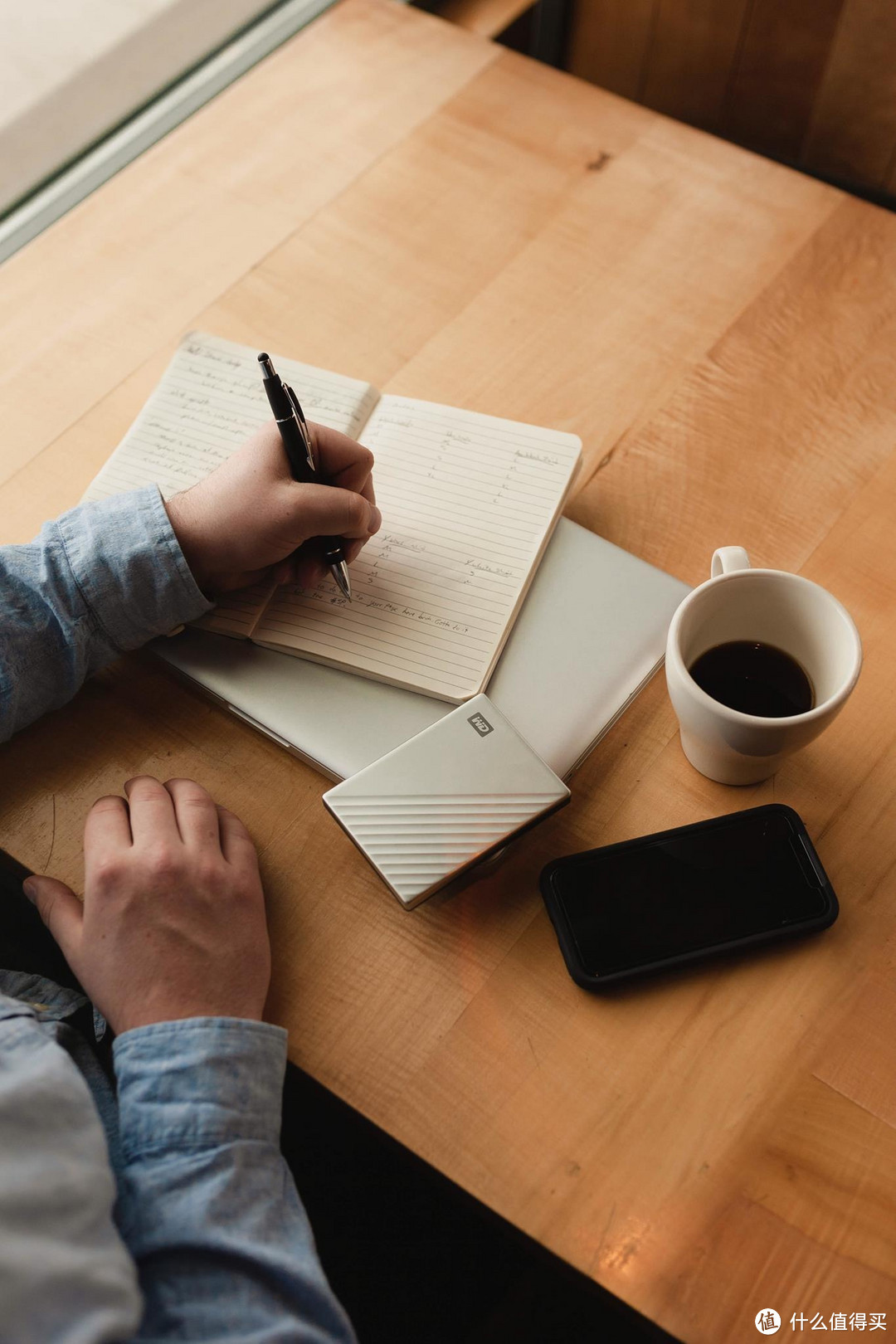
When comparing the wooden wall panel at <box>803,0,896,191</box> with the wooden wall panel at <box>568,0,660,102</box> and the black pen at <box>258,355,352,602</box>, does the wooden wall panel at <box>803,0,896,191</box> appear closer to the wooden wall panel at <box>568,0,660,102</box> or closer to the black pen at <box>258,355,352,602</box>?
the wooden wall panel at <box>568,0,660,102</box>

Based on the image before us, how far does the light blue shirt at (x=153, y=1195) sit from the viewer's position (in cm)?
47

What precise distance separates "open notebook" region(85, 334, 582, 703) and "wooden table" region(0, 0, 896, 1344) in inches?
1.9

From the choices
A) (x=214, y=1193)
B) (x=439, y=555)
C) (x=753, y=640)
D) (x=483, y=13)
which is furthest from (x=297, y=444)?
(x=483, y=13)

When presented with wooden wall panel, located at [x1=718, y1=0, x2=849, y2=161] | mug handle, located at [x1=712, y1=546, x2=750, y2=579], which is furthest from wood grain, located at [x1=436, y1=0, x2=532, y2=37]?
mug handle, located at [x1=712, y1=546, x2=750, y2=579]

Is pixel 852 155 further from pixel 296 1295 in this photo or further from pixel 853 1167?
pixel 296 1295

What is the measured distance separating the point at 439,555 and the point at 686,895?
30 cm

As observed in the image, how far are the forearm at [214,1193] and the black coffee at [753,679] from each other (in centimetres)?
34

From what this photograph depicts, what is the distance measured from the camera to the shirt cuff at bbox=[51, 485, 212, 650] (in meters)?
0.67

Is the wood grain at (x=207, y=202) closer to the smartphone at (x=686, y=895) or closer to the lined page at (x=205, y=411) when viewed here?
the lined page at (x=205, y=411)

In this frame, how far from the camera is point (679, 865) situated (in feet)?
1.99

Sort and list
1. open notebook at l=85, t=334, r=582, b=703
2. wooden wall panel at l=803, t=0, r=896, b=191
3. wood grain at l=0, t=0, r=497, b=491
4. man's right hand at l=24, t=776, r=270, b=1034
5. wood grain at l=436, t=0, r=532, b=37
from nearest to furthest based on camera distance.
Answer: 1. man's right hand at l=24, t=776, r=270, b=1034
2. open notebook at l=85, t=334, r=582, b=703
3. wood grain at l=0, t=0, r=497, b=491
4. wooden wall panel at l=803, t=0, r=896, b=191
5. wood grain at l=436, t=0, r=532, b=37

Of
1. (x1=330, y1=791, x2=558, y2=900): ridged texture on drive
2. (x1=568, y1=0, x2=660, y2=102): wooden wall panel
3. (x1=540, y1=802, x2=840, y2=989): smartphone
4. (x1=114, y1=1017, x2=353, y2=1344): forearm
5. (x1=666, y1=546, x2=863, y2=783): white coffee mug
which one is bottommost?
(x1=114, y1=1017, x2=353, y2=1344): forearm

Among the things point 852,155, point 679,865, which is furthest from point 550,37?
point 679,865

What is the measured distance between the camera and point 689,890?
0.60m
